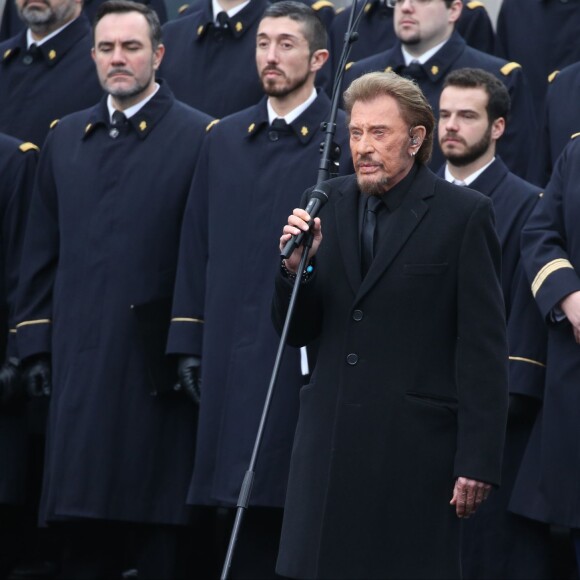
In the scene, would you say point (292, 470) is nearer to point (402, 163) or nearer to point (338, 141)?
point (402, 163)

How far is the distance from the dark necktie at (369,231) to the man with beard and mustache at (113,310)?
218 centimetres

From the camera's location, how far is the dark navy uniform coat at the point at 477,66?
7.66 meters

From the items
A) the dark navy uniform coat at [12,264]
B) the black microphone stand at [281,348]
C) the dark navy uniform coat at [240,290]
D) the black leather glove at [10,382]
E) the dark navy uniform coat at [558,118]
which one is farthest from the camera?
the dark navy uniform coat at [12,264]

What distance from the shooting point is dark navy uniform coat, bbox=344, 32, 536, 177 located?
766 cm

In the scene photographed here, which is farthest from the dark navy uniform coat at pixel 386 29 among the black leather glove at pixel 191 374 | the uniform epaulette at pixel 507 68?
the black leather glove at pixel 191 374

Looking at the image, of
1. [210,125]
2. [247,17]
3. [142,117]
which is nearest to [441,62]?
[247,17]

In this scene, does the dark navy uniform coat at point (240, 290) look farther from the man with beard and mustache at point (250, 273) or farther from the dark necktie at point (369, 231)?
the dark necktie at point (369, 231)

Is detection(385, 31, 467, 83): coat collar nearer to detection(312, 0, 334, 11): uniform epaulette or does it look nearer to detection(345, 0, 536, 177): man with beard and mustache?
detection(345, 0, 536, 177): man with beard and mustache

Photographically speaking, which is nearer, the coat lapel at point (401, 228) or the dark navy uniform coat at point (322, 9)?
the coat lapel at point (401, 228)

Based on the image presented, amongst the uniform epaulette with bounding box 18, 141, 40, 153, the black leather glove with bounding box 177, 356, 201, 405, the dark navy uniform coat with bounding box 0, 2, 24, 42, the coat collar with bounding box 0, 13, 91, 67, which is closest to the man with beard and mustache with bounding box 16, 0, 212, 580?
the black leather glove with bounding box 177, 356, 201, 405

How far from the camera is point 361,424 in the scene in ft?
16.5

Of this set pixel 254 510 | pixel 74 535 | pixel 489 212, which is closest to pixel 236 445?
pixel 254 510

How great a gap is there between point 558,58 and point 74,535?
3.34 m

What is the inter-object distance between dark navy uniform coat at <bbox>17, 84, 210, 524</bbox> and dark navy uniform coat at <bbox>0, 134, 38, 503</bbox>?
9.6 inches
